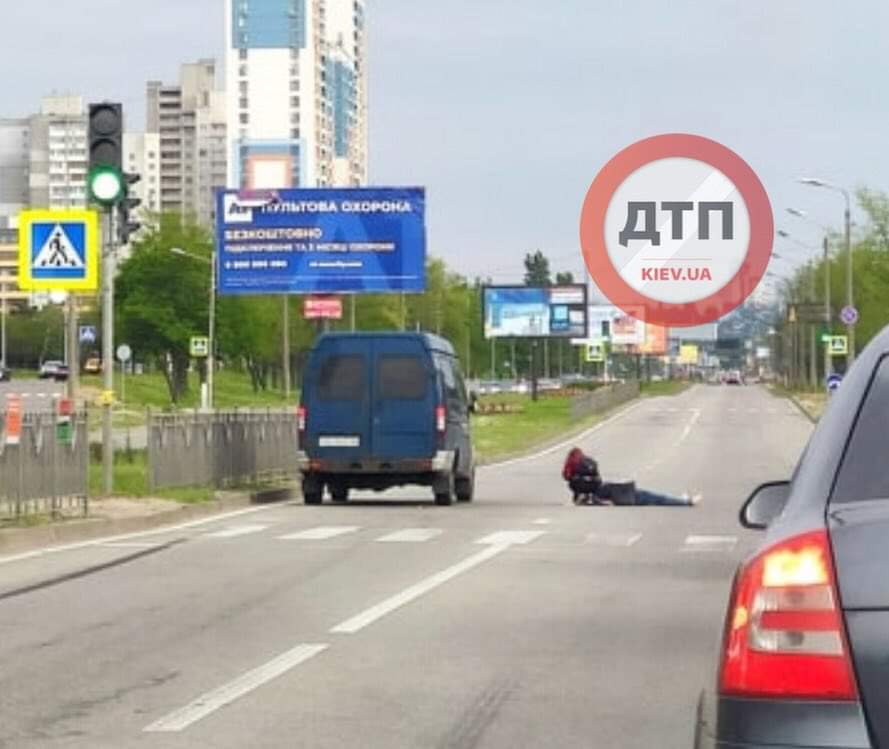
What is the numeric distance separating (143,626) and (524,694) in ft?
13.7

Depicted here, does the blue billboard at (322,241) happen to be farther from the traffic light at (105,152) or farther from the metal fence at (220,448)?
the traffic light at (105,152)

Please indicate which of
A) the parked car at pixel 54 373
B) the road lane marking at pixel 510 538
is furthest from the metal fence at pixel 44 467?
the parked car at pixel 54 373

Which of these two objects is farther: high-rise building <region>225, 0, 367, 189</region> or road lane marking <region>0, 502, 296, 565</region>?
high-rise building <region>225, 0, 367, 189</region>

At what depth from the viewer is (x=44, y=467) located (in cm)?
2430

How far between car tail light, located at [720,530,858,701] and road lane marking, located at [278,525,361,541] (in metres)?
19.1

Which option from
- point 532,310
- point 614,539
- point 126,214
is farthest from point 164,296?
point 614,539

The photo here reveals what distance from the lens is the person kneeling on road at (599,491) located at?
3281cm

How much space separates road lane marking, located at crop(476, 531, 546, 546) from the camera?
22.7 meters

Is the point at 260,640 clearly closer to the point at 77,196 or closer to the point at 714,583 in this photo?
the point at 714,583

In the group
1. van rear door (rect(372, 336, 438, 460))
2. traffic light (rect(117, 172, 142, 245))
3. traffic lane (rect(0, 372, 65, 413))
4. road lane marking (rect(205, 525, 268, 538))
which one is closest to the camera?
road lane marking (rect(205, 525, 268, 538))

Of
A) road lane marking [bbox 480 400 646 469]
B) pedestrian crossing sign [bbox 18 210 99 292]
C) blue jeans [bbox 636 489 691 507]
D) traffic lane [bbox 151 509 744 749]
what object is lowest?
road lane marking [bbox 480 400 646 469]

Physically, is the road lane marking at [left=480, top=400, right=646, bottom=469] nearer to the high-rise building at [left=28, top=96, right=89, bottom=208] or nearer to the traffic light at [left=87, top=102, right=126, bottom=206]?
the traffic light at [left=87, top=102, right=126, bottom=206]

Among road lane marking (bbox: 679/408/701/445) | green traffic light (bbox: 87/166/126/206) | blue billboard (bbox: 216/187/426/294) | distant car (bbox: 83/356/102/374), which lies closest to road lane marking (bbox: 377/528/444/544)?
green traffic light (bbox: 87/166/126/206)

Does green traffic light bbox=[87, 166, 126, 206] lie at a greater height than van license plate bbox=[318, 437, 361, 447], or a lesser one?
greater
